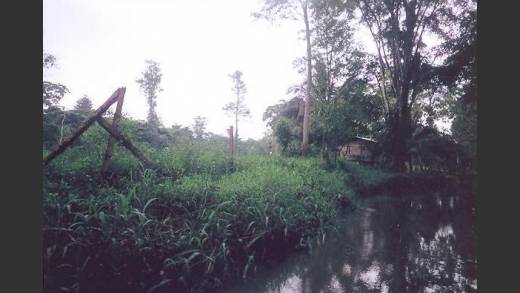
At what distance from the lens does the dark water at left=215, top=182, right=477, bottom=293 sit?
3.80 metres

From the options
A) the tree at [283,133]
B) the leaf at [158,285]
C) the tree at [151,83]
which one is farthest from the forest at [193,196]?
the tree at [151,83]

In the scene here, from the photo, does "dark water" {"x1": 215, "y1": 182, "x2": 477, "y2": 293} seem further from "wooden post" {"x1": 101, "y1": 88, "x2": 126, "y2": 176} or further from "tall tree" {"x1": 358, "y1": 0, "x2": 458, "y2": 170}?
"tall tree" {"x1": 358, "y1": 0, "x2": 458, "y2": 170}

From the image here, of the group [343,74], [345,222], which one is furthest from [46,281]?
[343,74]

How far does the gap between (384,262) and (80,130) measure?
5.74 meters

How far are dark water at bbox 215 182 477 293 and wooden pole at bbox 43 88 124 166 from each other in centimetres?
379

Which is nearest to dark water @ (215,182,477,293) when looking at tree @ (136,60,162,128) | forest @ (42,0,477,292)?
forest @ (42,0,477,292)

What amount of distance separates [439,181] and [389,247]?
13972 millimetres

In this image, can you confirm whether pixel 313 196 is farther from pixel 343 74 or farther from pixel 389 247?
pixel 343 74

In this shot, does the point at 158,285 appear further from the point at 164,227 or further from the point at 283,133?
the point at 283,133

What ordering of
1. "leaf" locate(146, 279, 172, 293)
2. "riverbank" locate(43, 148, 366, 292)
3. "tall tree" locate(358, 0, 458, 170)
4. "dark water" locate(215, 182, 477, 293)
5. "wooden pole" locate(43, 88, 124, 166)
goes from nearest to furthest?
"leaf" locate(146, 279, 172, 293) → "riverbank" locate(43, 148, 366, 292) → "dark water" locate(215, 182, 477, 293) → "wooden pole" locate(43, 88, 124, 166) → "tall tree" locate(358, 0, 458, 170)

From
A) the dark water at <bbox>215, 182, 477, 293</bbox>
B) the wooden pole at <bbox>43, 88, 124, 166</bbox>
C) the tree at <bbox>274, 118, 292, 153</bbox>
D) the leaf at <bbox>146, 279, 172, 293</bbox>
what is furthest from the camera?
the tree at <bbox>274, 118, 292, 153</bbox>

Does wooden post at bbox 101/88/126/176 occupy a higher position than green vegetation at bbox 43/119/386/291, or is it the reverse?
wooden post at bbox 101/88/126/176

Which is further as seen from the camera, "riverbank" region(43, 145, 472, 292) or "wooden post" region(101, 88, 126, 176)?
"wooden post" region(101, 88, 126, 176)

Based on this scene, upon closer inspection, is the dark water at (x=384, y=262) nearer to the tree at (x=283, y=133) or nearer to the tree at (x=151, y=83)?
the tree at (x=283, y=133)
